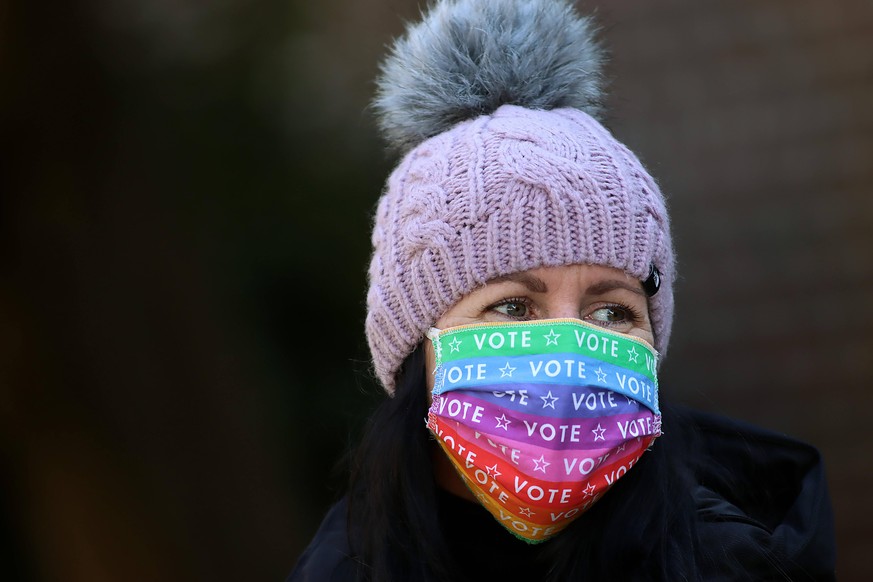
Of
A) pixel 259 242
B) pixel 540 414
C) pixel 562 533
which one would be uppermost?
pixel 259 242

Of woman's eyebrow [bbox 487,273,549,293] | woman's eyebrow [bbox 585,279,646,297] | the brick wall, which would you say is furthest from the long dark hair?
the brick wall

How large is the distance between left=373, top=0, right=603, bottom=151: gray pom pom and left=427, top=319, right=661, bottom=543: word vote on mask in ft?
2.16

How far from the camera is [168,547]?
3.71 m

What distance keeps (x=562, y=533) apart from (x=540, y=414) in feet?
1.14

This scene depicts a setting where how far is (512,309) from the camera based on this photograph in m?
1.97

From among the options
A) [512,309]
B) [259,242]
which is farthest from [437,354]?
[259,242]

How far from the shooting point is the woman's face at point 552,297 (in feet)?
6.35

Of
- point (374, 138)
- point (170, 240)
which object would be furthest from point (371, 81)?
point (170, 240)

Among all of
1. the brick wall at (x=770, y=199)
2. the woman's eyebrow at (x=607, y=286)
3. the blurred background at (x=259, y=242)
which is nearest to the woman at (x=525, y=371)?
the woman's eyebrow at (x=607, y=286)

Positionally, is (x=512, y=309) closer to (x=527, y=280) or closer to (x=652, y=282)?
(x=527, y=280)

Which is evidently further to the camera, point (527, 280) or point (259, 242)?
point (259, 242)

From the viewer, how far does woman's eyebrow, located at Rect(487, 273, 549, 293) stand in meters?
1.93

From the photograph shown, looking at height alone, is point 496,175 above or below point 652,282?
above

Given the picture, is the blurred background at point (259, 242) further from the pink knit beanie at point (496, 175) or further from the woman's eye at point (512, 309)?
the woman's eye at point (512, 309)
